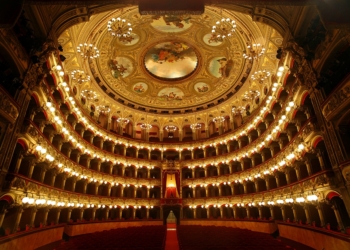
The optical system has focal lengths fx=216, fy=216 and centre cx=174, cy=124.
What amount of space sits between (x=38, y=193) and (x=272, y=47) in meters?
23.7

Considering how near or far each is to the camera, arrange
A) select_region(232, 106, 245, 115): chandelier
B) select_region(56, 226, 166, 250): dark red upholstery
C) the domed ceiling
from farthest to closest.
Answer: select_region(232, 106, 245, 115): chandelier → the domed ceiling → select_region(56, 226, 166, 250): dark red upholstery

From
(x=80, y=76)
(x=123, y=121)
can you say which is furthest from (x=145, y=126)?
(x=80, y=76)

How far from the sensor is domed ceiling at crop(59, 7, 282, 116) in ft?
72.3

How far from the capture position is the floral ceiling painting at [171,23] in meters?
24.1

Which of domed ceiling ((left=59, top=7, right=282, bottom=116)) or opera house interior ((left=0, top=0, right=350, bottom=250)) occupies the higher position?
domed ceiling ((left=59, top=7, right=282, bottom=116))

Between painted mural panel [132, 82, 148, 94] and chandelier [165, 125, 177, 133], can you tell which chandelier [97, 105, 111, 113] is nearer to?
painted mural panel [132, 82, 148, 94]

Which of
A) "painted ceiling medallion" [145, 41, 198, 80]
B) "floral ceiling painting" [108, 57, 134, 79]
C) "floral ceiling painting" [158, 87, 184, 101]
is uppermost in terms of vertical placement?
"painted ceiling medallion" [145, 41, 198, 80]

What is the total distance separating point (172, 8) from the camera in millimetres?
7715

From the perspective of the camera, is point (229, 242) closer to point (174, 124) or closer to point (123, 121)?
point (123, 121)

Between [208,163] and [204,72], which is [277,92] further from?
[208,163]

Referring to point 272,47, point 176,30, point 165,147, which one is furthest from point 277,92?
point 165,147

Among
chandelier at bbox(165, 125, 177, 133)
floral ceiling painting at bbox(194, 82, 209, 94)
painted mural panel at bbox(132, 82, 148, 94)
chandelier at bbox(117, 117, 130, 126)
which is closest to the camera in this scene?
painted mural panel at bbox(132, 82, 148, 94)

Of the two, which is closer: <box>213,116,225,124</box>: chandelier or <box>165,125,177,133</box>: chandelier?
<box>213,116,225,124</box>: chandelier

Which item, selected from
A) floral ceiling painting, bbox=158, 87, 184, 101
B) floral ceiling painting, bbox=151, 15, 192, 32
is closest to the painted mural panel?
floral ceiling painting, bbox=158, 87, 184, 101
